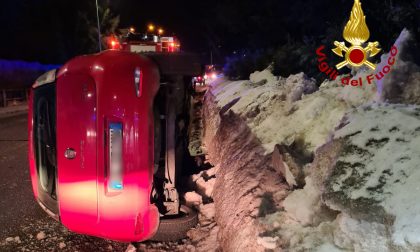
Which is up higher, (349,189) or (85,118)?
(85,118)

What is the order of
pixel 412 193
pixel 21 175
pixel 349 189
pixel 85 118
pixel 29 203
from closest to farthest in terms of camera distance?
pixel 412 193
pixel 349 189
pixel 85 118
pixel 29 203
pixel 21 175

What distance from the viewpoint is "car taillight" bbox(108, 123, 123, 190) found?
3.26 m

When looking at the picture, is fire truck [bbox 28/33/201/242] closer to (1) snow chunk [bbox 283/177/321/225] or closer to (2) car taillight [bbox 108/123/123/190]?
(2) car taillight [bbox 108/123/123/190]

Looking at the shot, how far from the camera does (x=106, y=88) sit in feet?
10.7

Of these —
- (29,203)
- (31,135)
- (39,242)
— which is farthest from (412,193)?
(29,203)

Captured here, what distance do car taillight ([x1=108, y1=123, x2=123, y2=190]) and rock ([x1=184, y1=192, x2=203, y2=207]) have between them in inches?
68.8

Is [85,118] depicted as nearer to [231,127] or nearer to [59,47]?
[231,127]

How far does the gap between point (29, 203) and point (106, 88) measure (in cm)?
293

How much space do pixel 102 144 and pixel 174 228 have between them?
4.55 feet

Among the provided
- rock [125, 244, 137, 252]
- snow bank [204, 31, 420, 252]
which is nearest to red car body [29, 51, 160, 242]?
rock [125, 244, 137, 252]

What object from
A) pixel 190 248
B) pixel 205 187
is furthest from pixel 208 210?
pixel 190 248

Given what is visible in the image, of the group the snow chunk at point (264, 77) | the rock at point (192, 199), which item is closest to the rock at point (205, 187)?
the rock at point (192, 199)

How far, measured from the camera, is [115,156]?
3260 millimetres

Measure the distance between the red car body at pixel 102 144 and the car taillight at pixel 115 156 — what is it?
0.07 feet
